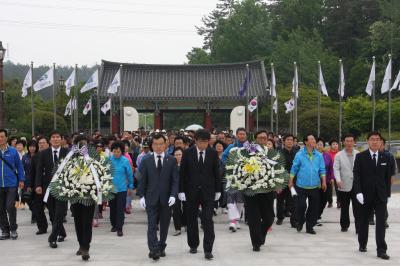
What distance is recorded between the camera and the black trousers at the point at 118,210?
9828mm

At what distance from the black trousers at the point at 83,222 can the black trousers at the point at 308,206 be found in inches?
152

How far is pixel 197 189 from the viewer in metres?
7.95

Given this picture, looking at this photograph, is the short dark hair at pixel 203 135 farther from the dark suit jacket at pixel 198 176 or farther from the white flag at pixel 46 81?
the white flag at pixel 46 81

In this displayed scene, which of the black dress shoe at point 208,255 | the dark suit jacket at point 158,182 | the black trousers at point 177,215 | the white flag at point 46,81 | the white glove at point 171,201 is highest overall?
the white flag at point 46,81

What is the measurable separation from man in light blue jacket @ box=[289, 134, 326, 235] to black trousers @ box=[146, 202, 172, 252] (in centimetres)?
294

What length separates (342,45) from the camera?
57.5 m

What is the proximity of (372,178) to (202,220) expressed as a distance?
246cm

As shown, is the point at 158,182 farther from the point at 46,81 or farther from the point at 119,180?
the point at 46,81

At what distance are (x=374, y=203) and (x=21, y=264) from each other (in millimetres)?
4850

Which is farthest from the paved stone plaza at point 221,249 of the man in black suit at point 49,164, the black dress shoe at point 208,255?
the man in black suit at point 49,164

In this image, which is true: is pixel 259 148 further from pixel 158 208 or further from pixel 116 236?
pixel 116 236

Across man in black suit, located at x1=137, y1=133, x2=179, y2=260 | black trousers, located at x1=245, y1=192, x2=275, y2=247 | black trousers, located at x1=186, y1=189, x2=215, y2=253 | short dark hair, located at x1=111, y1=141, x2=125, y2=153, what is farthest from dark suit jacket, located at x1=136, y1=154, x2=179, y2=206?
short dark hair, located at x1=111, y1=141, x2=125, y2=153

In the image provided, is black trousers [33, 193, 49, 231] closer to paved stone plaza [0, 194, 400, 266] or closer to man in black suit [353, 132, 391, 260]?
paved stone plaza [0, 194, 400, 266]

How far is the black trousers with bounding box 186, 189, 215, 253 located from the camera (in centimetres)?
775
